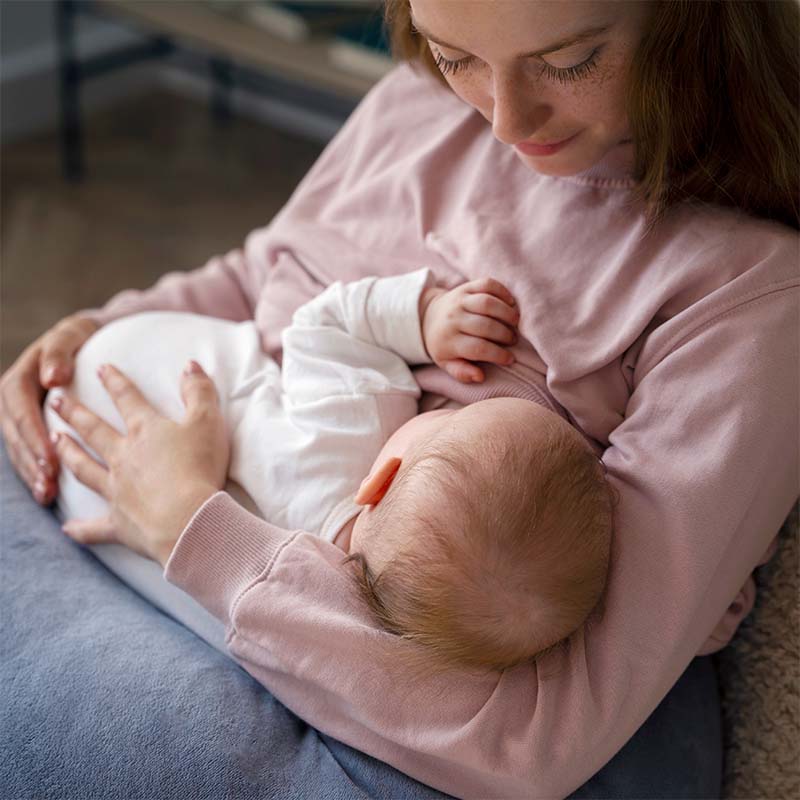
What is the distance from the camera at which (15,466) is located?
55.1 inches

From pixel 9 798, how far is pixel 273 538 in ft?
1.08

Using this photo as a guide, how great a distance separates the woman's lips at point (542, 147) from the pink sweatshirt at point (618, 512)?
0.10 metres

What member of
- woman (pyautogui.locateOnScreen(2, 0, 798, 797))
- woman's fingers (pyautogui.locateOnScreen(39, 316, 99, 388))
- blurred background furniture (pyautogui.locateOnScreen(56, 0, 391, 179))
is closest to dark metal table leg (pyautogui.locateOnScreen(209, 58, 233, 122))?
blurred background furniture (pyautogui.locateOnScreen(56, 0, 391, 179))

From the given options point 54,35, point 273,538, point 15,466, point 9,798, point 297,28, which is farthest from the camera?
point 54,35

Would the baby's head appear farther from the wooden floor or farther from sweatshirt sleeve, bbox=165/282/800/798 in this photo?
the wooden floor

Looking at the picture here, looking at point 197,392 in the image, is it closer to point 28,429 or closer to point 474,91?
point 28,429

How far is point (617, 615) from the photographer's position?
3.41 feet

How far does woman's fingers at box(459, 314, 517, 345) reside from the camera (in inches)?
45.8

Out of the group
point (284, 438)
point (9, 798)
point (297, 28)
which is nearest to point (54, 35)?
point (297, 28)

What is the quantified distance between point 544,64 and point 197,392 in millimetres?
529

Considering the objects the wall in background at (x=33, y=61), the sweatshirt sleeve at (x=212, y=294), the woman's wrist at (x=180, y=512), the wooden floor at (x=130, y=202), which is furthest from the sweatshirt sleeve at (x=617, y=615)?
the wall in background at (x=33, y=61)

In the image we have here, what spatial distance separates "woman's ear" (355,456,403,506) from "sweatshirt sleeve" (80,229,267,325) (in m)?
0.54

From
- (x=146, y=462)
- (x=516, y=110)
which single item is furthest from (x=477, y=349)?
(x=146, y=462)

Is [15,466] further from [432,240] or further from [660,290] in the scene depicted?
[660,290]
